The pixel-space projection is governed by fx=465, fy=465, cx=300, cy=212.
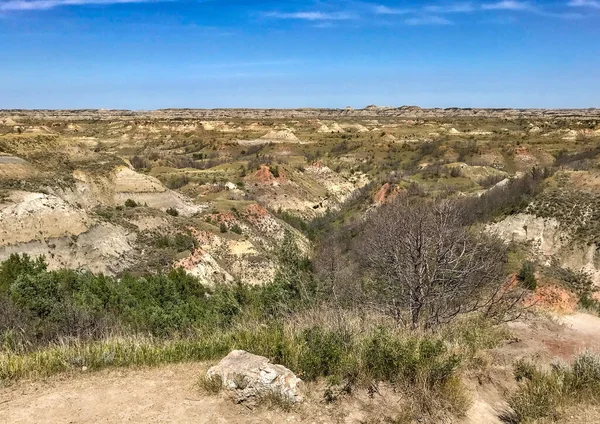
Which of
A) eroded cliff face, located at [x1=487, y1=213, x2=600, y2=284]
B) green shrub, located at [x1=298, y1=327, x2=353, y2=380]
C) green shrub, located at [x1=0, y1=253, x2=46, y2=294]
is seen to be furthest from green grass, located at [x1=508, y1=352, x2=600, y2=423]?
eroded cliff face, located at [x1=487, y1=213, x2=600, y2=284]

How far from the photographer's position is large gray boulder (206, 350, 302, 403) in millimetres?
6262

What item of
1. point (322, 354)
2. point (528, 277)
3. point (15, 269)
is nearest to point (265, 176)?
point (528, 277)

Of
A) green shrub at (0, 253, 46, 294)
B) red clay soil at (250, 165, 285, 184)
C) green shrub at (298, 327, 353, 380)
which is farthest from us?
red clay soil at (250, 165, 285, 184)

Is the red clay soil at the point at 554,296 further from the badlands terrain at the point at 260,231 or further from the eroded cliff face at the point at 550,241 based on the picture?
the eroded cliff face at the point at 550,241

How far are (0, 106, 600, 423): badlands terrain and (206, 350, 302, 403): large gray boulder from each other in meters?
0.19

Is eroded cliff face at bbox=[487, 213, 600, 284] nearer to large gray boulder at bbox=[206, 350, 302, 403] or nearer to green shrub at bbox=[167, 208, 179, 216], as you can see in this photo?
green shrub at bbox=[167, 208, 179, 216]

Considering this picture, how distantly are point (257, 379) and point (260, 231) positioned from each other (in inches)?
1268

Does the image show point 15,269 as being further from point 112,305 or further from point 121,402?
point 121,402

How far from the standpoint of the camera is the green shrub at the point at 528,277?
2185cm

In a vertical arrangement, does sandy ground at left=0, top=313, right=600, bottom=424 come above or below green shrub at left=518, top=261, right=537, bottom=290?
above

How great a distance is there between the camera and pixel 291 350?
7.12 meters

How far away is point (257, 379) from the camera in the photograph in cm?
632

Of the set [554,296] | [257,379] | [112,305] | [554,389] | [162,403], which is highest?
[257,379]

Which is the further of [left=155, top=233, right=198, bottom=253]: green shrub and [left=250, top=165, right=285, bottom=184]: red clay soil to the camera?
[left=250, top=165, right=285, bottom=184]: red clay soil
